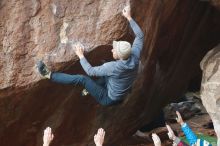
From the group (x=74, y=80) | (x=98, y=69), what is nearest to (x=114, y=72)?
(x=98, y=69)

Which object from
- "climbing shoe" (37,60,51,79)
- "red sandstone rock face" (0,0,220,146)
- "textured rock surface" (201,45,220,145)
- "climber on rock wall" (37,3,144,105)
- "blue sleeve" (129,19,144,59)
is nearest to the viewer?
"climber on rock wall" (37,3,144,105)

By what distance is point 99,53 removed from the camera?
8.55 meters

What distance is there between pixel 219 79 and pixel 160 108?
5026mm

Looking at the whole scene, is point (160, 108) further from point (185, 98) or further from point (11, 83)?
point (11, 83)

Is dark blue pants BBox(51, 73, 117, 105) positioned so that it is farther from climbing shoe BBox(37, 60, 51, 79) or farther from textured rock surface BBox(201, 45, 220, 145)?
textured rock surface BBox(201, 45, 220, 145)

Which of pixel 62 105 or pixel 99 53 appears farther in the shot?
pixel 62 105

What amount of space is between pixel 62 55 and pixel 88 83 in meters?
0.73

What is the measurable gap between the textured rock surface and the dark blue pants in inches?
116

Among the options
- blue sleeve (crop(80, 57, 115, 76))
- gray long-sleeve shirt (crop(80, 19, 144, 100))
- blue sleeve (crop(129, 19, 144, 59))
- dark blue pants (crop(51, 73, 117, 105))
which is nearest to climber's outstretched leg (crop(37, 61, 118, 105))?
dark blue pants (crop(51, 73, 117, 105))

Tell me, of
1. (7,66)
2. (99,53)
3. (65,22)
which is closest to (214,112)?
(99,53)

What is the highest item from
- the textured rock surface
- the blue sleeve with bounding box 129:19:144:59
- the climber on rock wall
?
the blue sleeve with bounding box 129:19:144:59

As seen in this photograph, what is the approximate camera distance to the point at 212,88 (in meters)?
10.3

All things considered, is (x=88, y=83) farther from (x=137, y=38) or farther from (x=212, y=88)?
(x=212, y=88)

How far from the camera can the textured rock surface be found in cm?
1014
